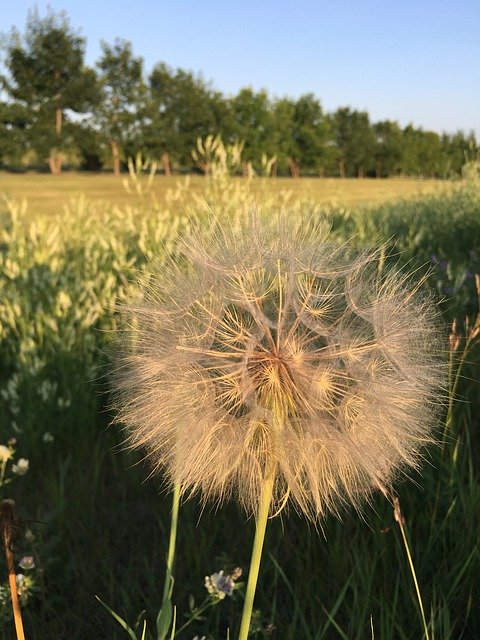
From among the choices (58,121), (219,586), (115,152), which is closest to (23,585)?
(219,586)

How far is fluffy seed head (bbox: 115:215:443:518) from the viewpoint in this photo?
2.87 feet

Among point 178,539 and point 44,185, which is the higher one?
point 44,185

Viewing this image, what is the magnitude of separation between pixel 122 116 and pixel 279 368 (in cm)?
5747

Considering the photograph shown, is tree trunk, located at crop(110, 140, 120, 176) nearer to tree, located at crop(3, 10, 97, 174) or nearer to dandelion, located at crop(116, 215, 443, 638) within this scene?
tree, located at crop(3, 10, 97, 174)

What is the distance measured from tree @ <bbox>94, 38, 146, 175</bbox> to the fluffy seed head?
54507 mm

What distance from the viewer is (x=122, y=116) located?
53.9 metres

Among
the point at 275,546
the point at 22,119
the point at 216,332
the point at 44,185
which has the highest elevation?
the point at 22,119

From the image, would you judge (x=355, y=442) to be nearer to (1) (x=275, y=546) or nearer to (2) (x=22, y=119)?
(1) (x=275, y=546)

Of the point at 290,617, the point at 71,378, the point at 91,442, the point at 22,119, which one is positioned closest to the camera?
the point at 290,617

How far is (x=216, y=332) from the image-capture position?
3.13ft

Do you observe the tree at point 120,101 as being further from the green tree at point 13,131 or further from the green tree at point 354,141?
the green tree at point 354,141

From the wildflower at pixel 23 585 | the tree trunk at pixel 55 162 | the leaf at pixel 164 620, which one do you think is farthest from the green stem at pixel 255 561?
the tree trunk at pixel 55 162

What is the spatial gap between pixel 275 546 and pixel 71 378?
1616 millimetres

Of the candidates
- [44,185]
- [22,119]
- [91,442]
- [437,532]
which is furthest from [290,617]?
[22,119]
